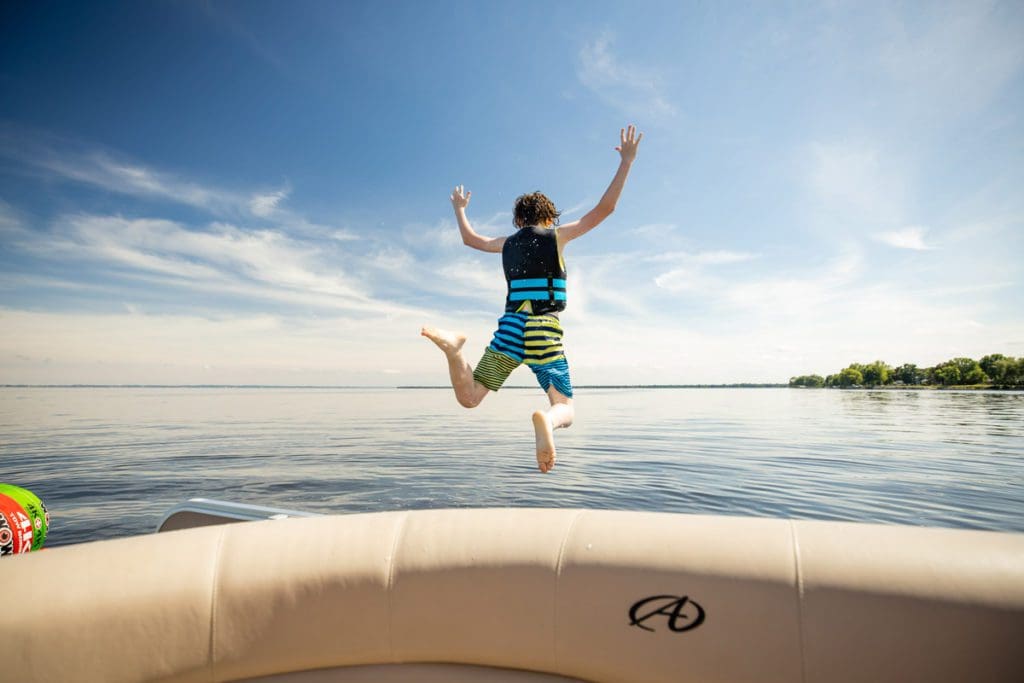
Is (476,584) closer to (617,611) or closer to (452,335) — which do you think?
(617,611)

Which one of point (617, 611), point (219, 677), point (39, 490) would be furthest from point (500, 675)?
point (39, 490)

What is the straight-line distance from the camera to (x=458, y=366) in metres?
3.19

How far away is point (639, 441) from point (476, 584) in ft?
43.3

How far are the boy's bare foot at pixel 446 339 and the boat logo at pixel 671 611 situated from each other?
5.52 ft

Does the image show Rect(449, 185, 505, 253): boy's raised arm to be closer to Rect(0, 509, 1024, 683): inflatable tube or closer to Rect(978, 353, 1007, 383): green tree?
Rect(0, 509, 1024, 683): inflatable tube

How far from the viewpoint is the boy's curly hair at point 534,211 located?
364 centimetres

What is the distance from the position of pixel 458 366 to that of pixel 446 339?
0.67ft

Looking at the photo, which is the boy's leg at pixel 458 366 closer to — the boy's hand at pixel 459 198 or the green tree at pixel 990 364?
the boy's hand at pixel 459 198

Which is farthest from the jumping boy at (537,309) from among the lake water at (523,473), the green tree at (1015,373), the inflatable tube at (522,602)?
the green tree at (1015,373)

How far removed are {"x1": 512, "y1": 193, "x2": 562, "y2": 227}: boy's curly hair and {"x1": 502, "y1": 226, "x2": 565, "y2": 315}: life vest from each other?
0.62ft

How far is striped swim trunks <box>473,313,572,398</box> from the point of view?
3447mm

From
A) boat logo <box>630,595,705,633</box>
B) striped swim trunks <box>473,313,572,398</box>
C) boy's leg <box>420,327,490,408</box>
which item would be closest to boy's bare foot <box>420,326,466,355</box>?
boy's leg <box>420,327,490,408</box>

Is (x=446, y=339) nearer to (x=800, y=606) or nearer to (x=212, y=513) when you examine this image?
(x=212, y=513)

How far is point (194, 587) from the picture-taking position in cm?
206
